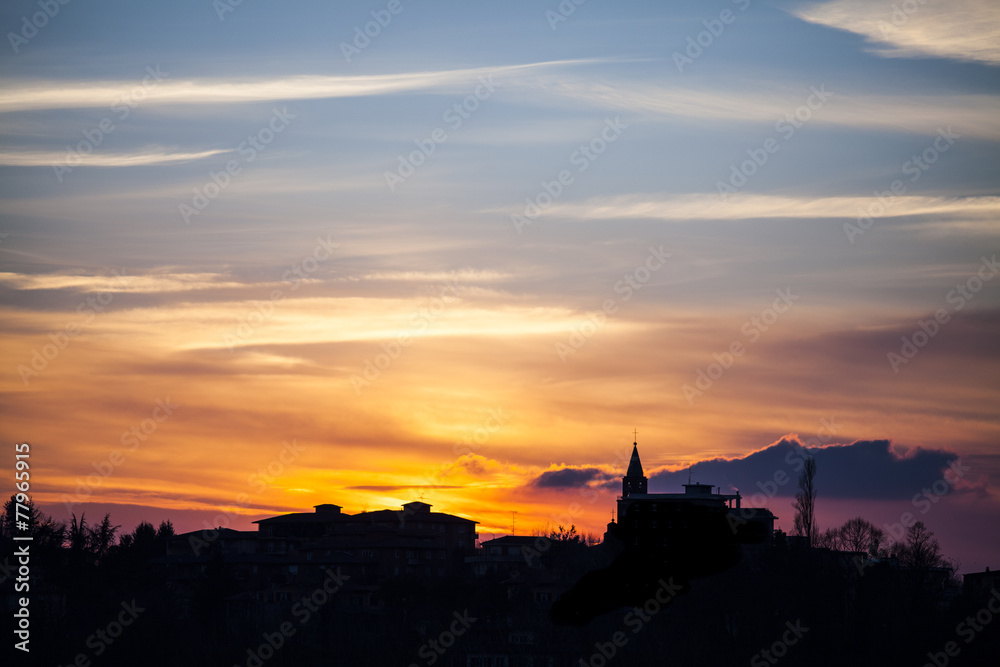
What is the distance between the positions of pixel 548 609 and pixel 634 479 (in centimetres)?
6910

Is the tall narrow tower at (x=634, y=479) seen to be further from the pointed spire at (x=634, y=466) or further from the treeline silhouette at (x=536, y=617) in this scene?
the treeline silhouette at (x=536, y=617)

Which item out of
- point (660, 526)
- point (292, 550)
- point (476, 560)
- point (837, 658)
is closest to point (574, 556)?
point (476, 560)

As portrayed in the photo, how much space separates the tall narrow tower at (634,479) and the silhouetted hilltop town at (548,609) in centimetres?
5126

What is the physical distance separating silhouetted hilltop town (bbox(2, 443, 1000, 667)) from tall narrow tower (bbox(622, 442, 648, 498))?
51257mm

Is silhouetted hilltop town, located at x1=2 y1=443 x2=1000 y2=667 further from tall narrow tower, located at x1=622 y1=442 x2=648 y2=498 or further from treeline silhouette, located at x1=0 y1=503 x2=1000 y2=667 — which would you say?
tall narrow tower, located at x1=622 y1=442 x2=648 y2=498

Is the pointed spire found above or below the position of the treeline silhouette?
above

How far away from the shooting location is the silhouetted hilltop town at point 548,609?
58.3 meters

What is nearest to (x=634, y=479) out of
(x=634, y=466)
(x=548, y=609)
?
(x=634, y=466)

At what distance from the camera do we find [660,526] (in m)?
74.1

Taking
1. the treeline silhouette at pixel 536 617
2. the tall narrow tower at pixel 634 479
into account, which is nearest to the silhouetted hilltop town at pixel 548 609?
the treeline silhouette at pixel 536 617

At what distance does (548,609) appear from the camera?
217 feet

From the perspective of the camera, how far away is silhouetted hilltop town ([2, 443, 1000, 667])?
58.3m

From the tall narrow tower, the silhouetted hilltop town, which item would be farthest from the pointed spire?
the silhouetted hilltop town

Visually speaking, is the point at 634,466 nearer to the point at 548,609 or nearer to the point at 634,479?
the point at 634,479
